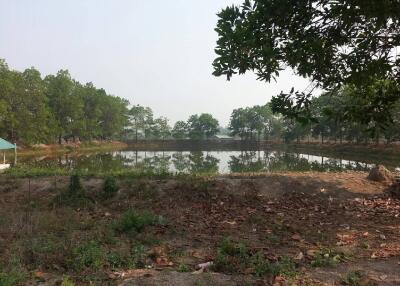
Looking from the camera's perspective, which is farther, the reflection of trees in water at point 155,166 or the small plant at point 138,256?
the reflection of trees in water at point 155,166

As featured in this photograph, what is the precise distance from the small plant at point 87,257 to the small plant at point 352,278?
3.67 meters

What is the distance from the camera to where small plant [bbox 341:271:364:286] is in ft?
19.1

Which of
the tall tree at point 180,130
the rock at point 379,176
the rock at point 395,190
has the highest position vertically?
the tall tree at point 180,130

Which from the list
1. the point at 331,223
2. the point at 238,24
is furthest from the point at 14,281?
the point at 331,223

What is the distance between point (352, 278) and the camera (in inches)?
234

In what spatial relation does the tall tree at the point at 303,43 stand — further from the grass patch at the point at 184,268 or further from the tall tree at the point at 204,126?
the tall tree at the point at 204,126

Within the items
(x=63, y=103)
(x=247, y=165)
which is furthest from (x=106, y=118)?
(x=247, y=165)

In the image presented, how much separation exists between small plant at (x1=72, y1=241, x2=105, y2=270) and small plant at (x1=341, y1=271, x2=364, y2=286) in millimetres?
3666

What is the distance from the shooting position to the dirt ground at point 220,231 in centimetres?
618

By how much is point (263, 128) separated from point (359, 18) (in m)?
96.1

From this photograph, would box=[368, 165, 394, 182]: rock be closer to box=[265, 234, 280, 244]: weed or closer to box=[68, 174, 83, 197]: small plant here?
box=[265, 234, 280, 244]: weed

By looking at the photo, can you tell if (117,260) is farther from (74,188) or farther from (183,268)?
(74,188)

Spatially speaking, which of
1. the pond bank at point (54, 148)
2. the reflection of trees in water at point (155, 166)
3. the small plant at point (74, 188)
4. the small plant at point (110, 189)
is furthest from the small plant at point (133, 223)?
the pond bank at point (54, 148)

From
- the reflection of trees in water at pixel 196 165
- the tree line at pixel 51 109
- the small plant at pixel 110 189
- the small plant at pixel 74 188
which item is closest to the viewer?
the small plant at pixel 74 188
